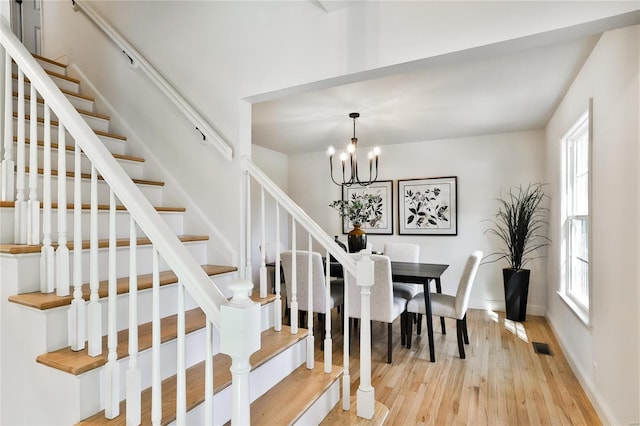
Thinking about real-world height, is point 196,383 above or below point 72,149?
below

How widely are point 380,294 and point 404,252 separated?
1492mm

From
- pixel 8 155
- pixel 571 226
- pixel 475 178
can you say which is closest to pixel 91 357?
pixel 8 155

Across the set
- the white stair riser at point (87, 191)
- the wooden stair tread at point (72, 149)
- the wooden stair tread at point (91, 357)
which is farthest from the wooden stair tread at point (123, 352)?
the wooden stair tread at point (72, 149)

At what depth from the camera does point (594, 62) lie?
2.24m

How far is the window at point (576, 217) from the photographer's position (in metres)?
2.70

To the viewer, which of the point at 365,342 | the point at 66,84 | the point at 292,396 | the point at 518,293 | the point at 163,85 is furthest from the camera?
the point at 518,293

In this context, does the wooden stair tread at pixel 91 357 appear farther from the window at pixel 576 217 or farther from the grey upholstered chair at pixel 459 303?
the window at pixel 576 217

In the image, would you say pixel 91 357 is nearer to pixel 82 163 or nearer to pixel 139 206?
pixel 139 206

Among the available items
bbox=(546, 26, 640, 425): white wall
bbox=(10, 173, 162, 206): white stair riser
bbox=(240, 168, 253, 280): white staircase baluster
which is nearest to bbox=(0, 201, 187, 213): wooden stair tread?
bbox=(10, 173, 162, 206): white stair riser

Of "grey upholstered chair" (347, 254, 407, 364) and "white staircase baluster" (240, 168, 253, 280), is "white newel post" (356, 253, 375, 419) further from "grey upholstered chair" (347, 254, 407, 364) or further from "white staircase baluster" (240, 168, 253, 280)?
"grey upholstered chair" (347, 254, 407, 364)

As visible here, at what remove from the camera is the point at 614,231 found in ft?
6.20

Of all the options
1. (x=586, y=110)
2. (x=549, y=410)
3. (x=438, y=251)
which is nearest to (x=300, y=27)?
(x=586, y=110)

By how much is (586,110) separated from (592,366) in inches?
71.6

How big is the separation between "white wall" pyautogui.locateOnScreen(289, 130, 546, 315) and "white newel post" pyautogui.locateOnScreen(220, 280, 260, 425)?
3.99 m
